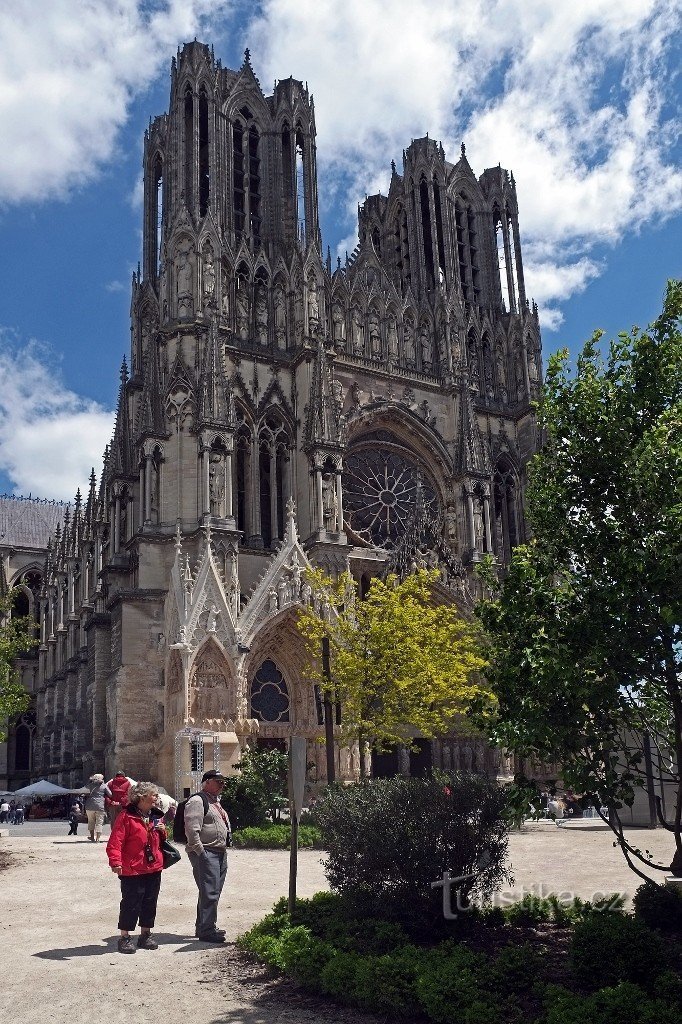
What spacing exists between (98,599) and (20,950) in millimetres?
31360

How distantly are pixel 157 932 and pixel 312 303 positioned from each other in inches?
1194

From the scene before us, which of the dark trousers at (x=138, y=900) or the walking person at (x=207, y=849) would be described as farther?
the walking person at (x=207, y=849)

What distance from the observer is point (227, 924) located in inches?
452

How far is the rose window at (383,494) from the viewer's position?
38.3 metres

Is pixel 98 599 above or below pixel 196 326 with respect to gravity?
below

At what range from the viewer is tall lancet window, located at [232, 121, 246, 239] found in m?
40.8

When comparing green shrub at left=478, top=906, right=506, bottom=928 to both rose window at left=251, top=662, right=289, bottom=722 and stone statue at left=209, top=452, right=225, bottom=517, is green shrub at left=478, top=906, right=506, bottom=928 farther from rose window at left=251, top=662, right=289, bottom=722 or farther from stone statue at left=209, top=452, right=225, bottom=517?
stone statue at left=209, top=452, right=225, bottom=517

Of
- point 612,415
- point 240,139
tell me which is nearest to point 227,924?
point 612,415

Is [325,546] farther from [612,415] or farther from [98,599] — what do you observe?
[612,415]

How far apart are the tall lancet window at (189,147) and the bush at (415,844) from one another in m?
32.2

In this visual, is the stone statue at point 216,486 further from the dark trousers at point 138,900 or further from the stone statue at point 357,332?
the dark trousers at point 138,900

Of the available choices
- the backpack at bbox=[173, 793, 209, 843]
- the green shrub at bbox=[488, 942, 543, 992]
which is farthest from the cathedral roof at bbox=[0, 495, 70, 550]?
the green shrub at bbox=[488, 942, 543, 992]

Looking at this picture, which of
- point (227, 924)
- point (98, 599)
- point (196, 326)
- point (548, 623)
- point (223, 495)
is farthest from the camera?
point (98, 599)

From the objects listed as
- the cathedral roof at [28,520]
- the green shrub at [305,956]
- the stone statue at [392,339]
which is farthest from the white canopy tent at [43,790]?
the cathedral roof at [28,520]
